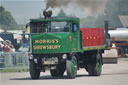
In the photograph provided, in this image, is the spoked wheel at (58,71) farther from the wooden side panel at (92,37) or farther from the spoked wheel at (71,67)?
the wooden side panel at (92,37)

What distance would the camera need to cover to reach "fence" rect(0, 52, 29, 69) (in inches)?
1369

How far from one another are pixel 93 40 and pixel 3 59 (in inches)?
319

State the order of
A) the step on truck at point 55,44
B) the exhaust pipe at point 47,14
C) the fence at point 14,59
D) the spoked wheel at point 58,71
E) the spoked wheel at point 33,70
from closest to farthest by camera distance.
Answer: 1. the step on truck at point 55,44
2. the spoked wheel at point 33,70
3. the exhaust pipe at point 47,14
4. the spoked wheel at point 58,71
5. the fence at point 14,59

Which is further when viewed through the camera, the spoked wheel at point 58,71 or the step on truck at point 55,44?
the spoked wheel at point 58,71

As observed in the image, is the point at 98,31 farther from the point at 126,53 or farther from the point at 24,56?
the point at 126,53

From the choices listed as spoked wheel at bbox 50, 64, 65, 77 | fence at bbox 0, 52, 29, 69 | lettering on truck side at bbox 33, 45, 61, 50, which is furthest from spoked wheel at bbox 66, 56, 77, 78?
fence at bbox 0, 52, 29, 69

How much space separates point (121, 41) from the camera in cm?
6812

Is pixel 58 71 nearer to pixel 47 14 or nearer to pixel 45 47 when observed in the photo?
pixel 45 47

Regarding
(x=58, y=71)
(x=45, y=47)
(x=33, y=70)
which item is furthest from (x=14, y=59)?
(x=45, y=47)

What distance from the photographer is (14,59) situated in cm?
3484

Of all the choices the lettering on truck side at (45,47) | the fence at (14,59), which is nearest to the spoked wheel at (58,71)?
the lettering on truck side at (45,47)

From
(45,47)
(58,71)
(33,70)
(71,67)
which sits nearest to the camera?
(71,67)

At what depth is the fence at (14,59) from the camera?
34781mm

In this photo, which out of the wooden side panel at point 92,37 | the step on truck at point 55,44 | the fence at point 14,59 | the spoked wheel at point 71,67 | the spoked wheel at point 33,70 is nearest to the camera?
the spoked wheel at point 71,67
